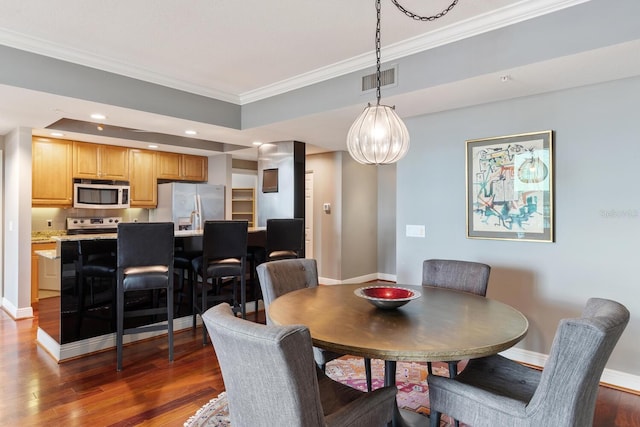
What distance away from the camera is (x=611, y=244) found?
2.76m

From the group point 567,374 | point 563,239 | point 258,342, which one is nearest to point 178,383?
point 258,342

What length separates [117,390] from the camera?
2652mm

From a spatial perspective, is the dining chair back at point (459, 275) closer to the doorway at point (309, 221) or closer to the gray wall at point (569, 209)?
the gray wall at point (569, 209)

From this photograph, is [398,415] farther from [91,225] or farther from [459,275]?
[91,225]

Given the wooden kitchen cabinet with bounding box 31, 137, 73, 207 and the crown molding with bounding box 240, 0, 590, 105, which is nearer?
the crown molding with bounding box 240, 0, 590, 105

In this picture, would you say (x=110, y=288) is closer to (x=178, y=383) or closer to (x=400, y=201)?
(x=178, y=383)

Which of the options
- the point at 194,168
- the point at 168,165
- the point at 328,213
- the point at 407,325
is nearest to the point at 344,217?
the point at 328,213

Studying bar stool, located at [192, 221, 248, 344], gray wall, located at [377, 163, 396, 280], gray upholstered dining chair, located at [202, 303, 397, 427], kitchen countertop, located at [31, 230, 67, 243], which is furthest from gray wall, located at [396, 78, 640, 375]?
kitchen countertop, located at [31, 230, 67, 243]

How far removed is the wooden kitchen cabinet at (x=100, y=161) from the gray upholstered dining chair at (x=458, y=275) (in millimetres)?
4888

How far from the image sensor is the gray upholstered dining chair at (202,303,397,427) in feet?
3.70

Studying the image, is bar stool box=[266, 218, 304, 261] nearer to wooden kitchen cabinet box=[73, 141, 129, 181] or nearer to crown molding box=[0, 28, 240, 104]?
crown molding box=[0, 28, 240, 104]

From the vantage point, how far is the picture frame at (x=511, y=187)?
3.01 meters

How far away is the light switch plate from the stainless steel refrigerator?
3.47m

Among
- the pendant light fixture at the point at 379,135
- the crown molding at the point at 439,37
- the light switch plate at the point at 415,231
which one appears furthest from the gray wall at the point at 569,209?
the pendant light fixture at the point at 379,135
